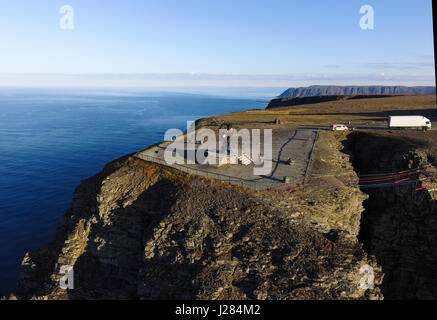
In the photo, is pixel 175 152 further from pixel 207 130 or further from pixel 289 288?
pixel 289 288

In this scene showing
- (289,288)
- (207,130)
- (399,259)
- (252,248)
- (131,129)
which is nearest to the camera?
(289,288)

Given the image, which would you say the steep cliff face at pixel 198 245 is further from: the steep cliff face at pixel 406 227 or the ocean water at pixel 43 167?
the ocean water at pixel 43 167

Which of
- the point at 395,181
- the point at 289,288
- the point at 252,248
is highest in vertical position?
the point at 395,181

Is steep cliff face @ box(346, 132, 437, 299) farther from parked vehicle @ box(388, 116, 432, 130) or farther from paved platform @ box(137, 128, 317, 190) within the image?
parked vehicle @ box(388, 116, 432, 130)

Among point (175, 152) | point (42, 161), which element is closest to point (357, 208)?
point (175, 152)

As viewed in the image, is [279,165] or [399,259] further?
[279,165]

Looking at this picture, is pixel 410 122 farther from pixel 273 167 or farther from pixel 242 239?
pixel 242 239

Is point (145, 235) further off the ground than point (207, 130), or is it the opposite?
point (207, 130)
